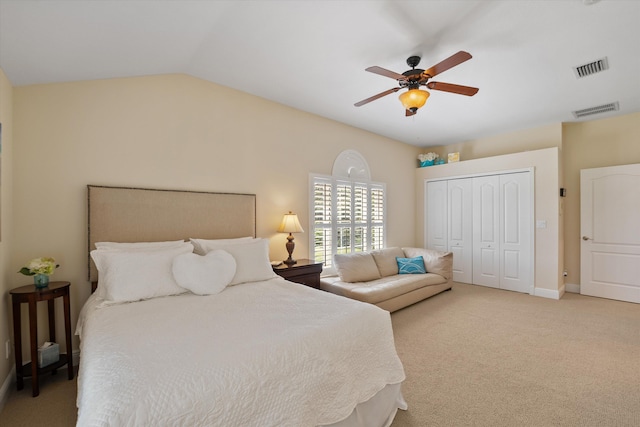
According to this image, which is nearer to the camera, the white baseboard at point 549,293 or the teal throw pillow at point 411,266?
the white baseboard at point 549,293

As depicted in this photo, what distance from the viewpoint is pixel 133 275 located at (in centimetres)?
221

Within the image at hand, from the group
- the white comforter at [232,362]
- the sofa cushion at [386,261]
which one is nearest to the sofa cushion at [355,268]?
the sofa cushion at [386,261]

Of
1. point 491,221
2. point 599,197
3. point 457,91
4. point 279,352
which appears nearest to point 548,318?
point 491,221

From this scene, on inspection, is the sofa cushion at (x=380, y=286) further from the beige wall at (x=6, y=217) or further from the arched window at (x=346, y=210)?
the beige wall at (x=6, y=217)

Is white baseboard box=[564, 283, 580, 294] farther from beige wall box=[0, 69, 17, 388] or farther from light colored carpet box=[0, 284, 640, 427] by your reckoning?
beige wall box=[0, 69, 17, 388]

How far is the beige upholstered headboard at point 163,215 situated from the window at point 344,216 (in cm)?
113

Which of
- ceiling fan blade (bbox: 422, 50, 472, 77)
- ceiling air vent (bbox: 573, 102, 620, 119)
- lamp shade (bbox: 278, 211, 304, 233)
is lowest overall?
lamp shade (bbox: 278, 211, 304, 233)

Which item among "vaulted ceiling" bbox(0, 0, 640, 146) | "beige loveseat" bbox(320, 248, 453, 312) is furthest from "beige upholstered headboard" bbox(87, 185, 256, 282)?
"beige loveseat" bbox(320, 248, 453, 312)

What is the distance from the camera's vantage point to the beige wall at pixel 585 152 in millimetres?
4375

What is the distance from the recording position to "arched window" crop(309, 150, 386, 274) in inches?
173

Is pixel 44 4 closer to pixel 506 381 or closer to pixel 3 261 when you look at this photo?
pixel 3 261

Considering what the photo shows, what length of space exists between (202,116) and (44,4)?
165cm

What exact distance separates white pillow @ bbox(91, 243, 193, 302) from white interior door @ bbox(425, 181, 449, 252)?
16.3 ft

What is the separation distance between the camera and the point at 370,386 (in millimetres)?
1703
